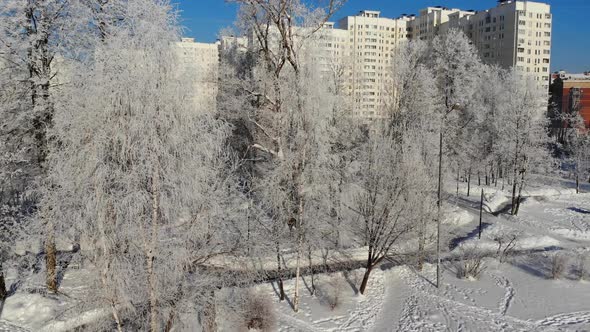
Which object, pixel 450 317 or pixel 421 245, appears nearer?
pixel 450 317

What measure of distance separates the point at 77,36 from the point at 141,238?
24.6ft

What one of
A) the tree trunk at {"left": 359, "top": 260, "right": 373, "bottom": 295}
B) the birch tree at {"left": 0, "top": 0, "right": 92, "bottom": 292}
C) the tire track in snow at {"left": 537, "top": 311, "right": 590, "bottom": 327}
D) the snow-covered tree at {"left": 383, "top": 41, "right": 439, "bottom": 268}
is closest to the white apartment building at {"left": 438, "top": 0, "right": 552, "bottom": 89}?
the snow-covered tree at {"left": 383, "top": 41, "right": 439, "bottom": 268}

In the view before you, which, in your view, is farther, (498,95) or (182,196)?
(498,95)

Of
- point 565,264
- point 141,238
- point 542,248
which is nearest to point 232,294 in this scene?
point 141,238

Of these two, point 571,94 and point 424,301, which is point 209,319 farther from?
point 571,94

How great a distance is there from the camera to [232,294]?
13906 millimetres

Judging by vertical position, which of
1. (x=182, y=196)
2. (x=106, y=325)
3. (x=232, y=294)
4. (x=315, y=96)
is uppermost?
(x=315, y=96)

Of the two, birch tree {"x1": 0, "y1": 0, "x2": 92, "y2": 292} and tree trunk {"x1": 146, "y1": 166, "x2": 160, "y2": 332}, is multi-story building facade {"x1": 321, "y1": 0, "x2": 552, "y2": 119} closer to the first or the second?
birch tree {"x1": 0, "y1": 0, "x2": 92, "y2": 292}

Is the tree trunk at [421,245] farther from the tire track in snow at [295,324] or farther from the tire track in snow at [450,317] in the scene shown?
the tire track in snow at [295,324]

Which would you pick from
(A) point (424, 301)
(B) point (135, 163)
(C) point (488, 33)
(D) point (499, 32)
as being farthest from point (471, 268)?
(C) point (488, 33)

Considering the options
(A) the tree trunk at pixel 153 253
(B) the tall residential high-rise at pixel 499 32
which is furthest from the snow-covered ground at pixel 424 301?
(B) the tall residential high-rise at pixel 499 32

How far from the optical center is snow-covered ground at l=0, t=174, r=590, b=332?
43.3ft

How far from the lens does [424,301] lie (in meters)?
16.6

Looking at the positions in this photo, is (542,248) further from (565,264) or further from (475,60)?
(475,60)
